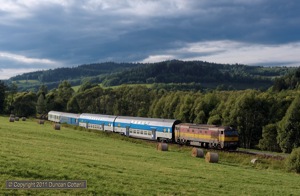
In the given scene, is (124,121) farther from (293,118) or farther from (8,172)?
(8,172)

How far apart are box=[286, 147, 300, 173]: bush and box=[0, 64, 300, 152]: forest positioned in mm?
33724

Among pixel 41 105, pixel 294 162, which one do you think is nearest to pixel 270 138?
A: pixel 294 162

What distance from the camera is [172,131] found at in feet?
200

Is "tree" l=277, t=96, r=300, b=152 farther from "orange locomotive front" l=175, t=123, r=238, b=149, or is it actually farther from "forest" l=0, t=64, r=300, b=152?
"orange locomotive front" l=175, t=123, r=238, b=149

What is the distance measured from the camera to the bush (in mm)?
35031

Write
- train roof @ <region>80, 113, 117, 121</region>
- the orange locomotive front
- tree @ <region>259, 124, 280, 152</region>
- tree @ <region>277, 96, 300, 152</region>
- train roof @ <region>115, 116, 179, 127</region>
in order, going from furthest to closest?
train roof @ <region>80, 113, 117, 121</region>, tree @ <region>259, 124, 280, 152</region>, tree @ <region>277, 96, 300, 152</region>, train roof @ <region>115, 116, 179, 127</region>, the orange locomotive front

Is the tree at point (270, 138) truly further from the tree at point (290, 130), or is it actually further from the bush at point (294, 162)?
the bush at point (294, 162)

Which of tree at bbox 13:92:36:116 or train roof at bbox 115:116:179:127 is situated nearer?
train roof at bbox 115:116:179:127

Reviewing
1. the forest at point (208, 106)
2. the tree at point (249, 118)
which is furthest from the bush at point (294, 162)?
the tree at point (249, 118)

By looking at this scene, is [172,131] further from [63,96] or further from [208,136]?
[63,96]

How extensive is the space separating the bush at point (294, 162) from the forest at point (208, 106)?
3372 centimetres

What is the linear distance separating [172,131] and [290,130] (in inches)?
993

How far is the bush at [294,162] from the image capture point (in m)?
35.0

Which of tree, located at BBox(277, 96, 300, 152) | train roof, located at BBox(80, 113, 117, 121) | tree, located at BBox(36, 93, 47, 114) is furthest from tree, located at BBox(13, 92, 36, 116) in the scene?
tree, located at BBox(277, 96, 300, 152)
